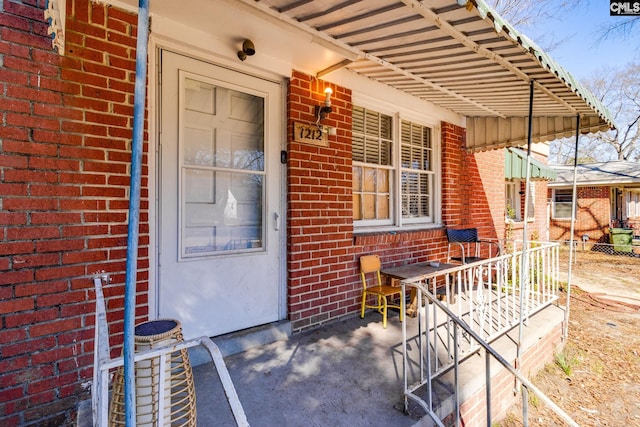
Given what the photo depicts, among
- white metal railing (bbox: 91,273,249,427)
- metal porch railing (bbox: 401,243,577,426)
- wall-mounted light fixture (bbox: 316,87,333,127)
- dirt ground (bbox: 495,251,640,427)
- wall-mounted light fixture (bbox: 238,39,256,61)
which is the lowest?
dirt ground (bbox: 495,251,640,427)

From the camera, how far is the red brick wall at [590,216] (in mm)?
13555

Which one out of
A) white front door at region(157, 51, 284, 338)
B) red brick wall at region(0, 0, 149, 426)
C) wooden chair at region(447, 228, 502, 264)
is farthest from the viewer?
wooden chair at region(447, 228, 502, 264)

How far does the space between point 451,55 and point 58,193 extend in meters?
3.34

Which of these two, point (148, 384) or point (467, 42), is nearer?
point (148, 384)

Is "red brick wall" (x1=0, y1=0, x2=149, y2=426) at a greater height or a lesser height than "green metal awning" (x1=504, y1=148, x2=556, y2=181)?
lesser

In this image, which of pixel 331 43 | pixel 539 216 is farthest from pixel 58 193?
pixel 539 216

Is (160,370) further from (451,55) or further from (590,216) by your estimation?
(590,216)

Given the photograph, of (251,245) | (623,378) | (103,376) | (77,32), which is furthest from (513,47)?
(623,378)

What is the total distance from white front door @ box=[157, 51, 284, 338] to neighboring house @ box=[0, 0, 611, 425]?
0.01 metres

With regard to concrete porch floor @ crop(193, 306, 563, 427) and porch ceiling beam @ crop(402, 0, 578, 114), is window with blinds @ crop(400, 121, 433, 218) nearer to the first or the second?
porch ceiling beam @ crop(402, 0, 578, 114)

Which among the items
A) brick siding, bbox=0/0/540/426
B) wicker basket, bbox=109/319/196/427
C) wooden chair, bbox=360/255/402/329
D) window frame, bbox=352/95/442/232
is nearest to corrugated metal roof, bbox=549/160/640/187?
window frame, bbox=352/95/442/232

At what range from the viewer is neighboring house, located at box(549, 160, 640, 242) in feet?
44.0

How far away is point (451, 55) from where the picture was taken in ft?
10.2

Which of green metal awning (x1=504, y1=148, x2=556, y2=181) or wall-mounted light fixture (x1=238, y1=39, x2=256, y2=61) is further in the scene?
green metal awning (x1=504, y1=148, x2=556, y2=181)
